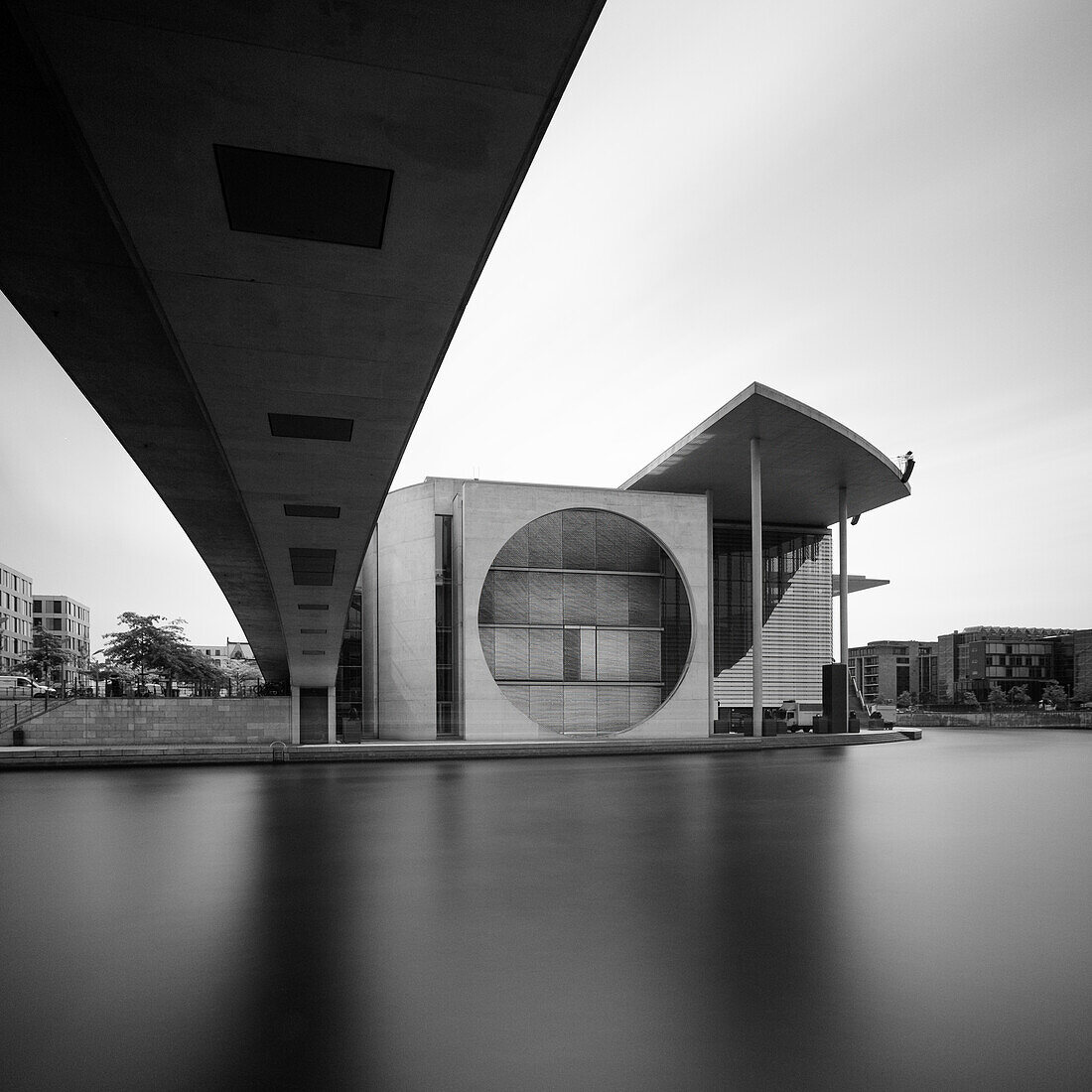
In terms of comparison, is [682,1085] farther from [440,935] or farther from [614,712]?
[614,712]

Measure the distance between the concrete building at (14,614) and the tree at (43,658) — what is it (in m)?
10.1

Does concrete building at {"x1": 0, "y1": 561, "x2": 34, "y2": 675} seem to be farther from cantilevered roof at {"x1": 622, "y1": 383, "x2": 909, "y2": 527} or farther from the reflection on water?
the reflection on water

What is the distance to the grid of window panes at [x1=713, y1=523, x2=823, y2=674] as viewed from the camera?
3962 centimetres

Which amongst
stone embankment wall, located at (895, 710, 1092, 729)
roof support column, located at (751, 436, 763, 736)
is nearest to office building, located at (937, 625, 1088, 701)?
stone embankment wall, located at (895, 710, 1092, 729)

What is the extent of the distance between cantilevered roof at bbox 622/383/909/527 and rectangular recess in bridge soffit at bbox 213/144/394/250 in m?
24.2

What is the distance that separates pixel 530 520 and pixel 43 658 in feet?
154

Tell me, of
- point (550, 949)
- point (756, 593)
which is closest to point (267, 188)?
point (550, 949)

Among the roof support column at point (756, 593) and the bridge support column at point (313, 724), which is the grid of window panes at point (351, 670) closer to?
the bridge support column at point (313, 724)

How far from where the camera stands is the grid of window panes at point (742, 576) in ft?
130

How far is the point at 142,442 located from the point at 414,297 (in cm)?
593

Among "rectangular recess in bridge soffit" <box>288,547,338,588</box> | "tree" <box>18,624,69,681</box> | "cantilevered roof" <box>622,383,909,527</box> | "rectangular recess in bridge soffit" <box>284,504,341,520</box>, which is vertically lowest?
"tree" <box>18,624,69,681</box>

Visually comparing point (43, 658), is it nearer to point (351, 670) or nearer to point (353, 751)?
point (351, 670)

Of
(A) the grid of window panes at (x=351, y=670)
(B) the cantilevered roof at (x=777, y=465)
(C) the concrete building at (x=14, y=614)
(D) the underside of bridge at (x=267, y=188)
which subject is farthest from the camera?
(C) the concrete building at (x=14, y=614)

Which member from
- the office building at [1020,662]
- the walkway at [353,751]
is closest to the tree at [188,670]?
the walkway at [353,751]
